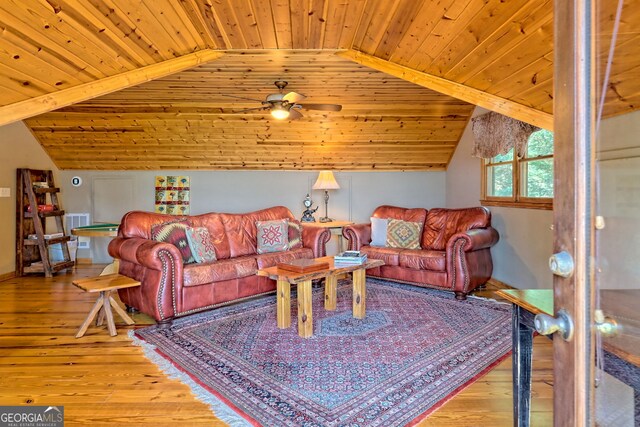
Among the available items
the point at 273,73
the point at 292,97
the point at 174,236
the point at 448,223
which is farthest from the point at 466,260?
the point at 174,236

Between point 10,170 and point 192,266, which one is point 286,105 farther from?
point 10,170

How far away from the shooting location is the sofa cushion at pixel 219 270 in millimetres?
3508

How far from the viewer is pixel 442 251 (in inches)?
179

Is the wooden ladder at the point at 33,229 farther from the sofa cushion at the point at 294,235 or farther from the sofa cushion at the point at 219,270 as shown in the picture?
the sofa cushion at the point at 294,235

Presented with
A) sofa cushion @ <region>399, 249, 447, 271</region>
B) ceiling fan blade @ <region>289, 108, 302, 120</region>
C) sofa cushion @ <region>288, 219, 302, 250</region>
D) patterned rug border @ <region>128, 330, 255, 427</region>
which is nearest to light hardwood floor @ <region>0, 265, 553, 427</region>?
patterned rug border @ <region>128, 330, 255, 427</region>

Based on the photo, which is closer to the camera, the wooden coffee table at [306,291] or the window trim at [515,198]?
the wooden coffee table at [306,291]

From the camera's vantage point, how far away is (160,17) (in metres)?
2.58

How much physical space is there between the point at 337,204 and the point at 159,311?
3618 millimetres

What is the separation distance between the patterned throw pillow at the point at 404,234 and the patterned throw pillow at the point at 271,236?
1.39 meters

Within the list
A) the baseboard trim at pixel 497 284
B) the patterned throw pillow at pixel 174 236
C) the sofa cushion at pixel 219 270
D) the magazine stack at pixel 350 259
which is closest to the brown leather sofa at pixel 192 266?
the sofa cushion at pixel 219 270

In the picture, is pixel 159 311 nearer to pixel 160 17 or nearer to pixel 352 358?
pixel 352 358

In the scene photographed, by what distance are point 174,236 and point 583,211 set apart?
3541mm

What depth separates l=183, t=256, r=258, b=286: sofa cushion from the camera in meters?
3.51

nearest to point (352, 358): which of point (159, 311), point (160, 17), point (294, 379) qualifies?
point (294, 379)
